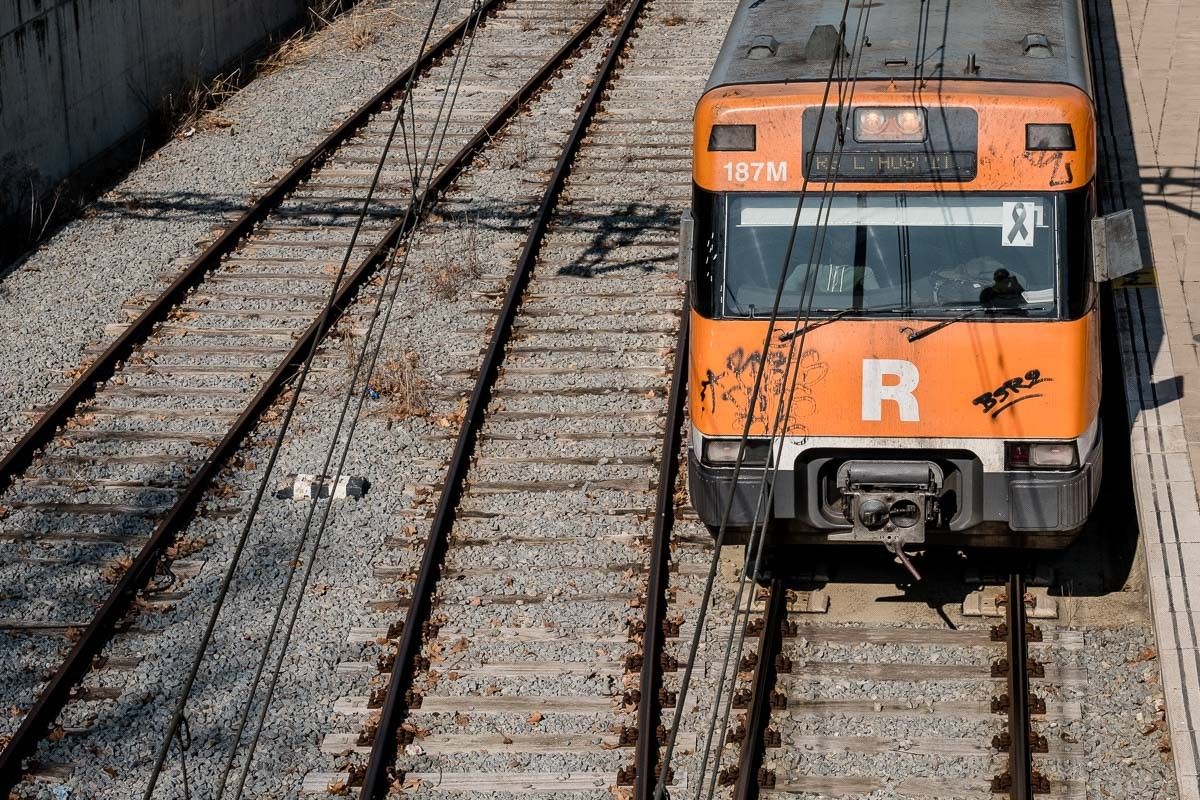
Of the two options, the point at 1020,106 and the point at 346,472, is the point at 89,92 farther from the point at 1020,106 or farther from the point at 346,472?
the point at 1020,106

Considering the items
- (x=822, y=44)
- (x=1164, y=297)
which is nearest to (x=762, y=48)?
(x=822, y=44)

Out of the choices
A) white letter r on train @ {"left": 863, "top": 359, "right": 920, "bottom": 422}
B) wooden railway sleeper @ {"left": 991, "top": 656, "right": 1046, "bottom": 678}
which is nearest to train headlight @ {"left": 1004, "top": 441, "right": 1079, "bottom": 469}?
white letter r on train @ {"left": 863, "top": 359, "right": 920, "bottom": 422}

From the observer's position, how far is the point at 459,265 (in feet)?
46.0

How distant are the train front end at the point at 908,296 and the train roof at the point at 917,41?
23 centimetres

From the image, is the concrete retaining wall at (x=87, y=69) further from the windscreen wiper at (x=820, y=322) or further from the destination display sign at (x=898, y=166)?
the destination display sign at (x=898, y=166)

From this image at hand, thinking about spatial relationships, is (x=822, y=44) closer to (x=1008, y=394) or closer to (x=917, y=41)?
(x=917, y=41)

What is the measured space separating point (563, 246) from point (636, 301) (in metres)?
1.28

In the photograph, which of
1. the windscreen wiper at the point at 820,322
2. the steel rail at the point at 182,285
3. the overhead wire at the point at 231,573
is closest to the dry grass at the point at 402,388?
the steel rail at the point at 182,285

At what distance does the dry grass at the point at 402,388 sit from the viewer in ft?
39.0

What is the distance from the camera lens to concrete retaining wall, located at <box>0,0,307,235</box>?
15.2 meters

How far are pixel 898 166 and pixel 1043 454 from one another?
66.2 inches

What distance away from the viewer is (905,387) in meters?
8.48

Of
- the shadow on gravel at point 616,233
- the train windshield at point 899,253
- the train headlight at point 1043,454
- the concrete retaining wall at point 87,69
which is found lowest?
the shadow on gravel at point 616,233

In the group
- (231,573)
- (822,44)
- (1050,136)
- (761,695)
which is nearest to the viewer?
(231,573)
